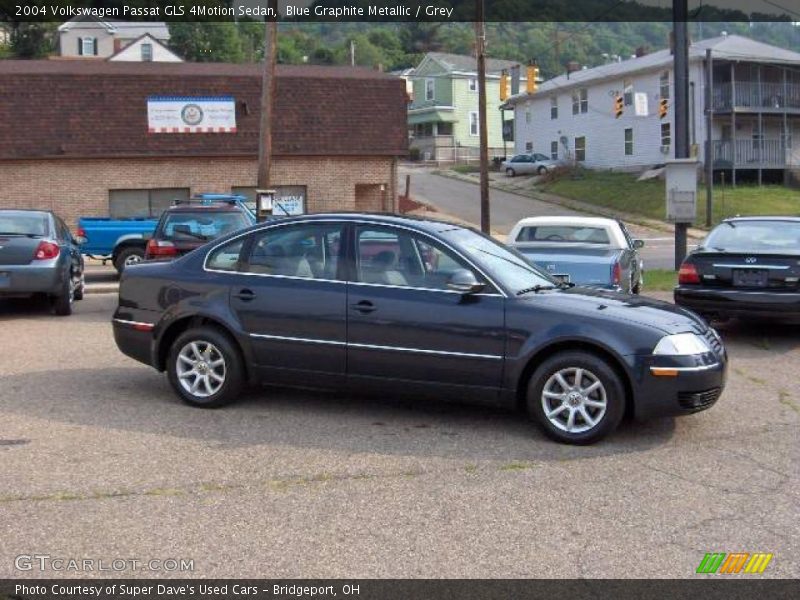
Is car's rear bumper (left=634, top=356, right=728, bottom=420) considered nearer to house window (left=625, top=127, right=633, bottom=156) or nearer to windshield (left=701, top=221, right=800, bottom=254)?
windshield (left=701, top=221, right=800, bottom=254)

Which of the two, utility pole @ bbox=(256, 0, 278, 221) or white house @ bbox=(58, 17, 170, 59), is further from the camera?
white house @ bbox=(58, 17, 170, 59)

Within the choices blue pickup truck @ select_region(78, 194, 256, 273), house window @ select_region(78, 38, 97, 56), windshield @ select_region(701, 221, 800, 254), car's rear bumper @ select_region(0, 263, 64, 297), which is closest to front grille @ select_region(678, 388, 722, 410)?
windshield @ select_region(701, 221, 800, 254)

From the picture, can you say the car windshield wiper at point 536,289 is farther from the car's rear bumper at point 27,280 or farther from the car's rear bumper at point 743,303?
the car's rear bumper at point 27,280

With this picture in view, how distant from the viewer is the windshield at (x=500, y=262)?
23.7ft

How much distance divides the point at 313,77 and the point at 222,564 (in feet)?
91.2

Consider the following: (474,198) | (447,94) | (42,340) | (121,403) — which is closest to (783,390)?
(121,403)

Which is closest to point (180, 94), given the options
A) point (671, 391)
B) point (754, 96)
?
point (671, 391)

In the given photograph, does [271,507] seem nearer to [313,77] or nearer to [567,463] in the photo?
[567,463]

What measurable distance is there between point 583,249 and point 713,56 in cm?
3969

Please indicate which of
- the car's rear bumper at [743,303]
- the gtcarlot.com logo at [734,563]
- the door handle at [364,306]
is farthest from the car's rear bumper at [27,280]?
the gtcarlot.com logo at [734,563]

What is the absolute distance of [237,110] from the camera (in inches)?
1211

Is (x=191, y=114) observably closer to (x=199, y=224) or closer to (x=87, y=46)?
(x=199, y=224)

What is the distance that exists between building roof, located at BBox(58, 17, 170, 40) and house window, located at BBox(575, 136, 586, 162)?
41.8 metres

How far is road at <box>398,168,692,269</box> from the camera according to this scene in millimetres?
35406
